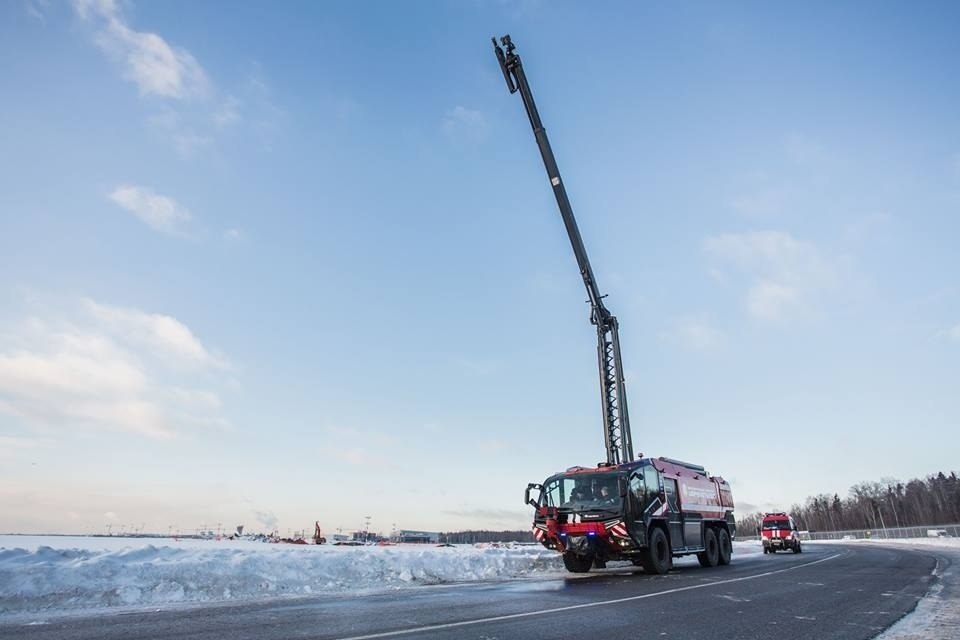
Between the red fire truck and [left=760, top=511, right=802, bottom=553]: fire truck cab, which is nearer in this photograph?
the red fire truck

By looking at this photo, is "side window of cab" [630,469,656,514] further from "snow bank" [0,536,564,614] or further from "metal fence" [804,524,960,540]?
"metal fence" [804,524,960,540]

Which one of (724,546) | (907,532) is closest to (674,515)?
(724,546)

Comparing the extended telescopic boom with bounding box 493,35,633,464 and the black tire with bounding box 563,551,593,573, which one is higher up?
the extended telescopic boom with bounding box 493,35,633,464

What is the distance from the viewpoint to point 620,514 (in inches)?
557

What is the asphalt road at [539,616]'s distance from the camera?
5816mm

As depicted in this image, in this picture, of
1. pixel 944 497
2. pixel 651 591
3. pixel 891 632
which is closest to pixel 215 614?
pixel 651 591

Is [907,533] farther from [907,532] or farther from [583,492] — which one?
[583,492]

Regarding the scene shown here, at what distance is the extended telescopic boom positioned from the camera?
22.8 meters

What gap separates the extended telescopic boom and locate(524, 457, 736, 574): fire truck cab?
15.8 feet

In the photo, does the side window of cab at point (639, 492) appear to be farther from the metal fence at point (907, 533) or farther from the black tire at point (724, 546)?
the metal fence at point (907, 533)

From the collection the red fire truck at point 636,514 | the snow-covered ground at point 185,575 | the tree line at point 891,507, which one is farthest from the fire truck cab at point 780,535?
the tree line at point 891,507

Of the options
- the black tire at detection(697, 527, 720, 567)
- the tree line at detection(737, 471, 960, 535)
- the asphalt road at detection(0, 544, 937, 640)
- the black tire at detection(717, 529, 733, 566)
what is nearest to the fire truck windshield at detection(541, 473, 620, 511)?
the asphalt road at detection(0, 544, 937, 640)

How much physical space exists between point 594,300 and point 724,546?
1117 centimetres

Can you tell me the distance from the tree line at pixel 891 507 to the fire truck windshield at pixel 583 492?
104m
